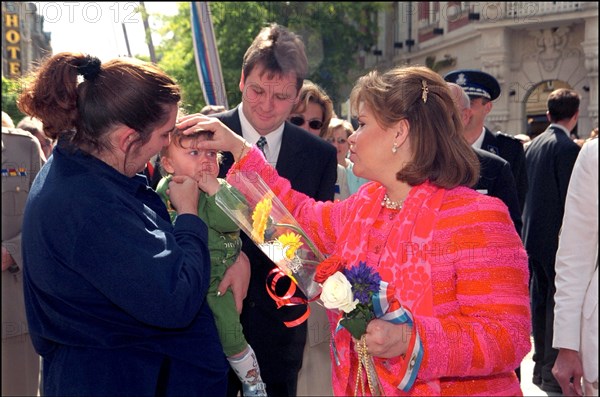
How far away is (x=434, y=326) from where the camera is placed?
7.82ft

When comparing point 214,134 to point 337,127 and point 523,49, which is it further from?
point 523,49

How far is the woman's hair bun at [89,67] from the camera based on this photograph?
2291 millimetres

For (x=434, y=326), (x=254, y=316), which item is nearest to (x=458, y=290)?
(x=434, y=326)

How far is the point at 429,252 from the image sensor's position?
2.52m

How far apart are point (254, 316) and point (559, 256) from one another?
1448 millimetres

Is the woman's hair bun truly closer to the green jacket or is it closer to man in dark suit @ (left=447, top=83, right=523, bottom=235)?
the green jacket

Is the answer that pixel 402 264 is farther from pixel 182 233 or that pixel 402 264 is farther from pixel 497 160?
pixel 497 160

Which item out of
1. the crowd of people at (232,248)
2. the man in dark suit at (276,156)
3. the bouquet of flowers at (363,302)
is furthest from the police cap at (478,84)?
the bouquet of flowers at (363,302)

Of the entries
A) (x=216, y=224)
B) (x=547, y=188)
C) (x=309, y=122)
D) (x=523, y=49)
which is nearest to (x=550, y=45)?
(x=523, y=49)

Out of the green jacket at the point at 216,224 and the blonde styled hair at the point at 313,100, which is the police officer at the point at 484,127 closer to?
the blonde styled hair at the point at 313,100

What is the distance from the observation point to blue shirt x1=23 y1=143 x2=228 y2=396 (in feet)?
6.91

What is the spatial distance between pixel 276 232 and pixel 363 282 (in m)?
0.57

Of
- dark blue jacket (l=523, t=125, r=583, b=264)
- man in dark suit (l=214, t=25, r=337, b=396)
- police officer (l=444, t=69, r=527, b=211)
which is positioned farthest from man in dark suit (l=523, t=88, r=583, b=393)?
man in dark suit (l=214, t=25, r=337, b=396)

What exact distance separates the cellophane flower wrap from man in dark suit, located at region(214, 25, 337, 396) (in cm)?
63
